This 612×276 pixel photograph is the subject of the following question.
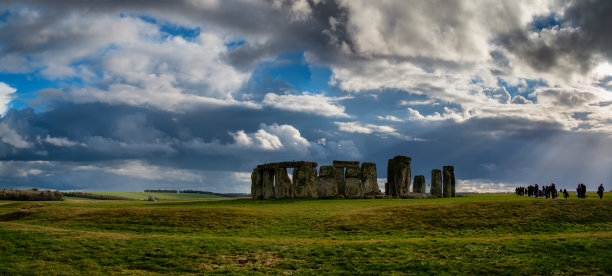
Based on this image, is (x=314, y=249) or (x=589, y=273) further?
(x=314, y=249)

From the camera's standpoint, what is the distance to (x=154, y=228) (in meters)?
25.6

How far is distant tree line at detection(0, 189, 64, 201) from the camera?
5481cm

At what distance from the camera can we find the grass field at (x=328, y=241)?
56.5 feet

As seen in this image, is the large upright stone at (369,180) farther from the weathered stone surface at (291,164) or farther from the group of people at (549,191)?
the group of people at (549,191)

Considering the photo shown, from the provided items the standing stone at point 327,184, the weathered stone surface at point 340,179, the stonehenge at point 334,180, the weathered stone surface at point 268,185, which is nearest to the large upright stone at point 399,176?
the stonehenge at point 334,180

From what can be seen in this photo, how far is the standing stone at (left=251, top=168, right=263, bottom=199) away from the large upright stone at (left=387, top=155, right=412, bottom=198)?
13.4 metres

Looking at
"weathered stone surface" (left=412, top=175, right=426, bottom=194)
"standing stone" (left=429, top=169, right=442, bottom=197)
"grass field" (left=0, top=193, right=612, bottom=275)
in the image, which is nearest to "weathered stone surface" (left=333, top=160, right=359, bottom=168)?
"weathered stone surface" (left=412, top=175, right=426, bottom=194)

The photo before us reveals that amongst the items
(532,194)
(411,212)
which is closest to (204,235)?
(411,212)

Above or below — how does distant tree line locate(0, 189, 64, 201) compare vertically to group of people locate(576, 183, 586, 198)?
below

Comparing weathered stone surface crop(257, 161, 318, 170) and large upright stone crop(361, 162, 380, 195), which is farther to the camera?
large upright stone crop(361, 162, 380, 195)

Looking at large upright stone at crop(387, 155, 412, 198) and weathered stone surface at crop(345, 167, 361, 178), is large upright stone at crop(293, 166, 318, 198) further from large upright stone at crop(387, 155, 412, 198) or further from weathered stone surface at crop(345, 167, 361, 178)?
large upright stone at crop(387, 155, 412, 198)

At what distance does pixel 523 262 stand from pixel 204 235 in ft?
49.2

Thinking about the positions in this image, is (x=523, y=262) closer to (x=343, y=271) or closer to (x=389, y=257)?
(x=389, y=257)

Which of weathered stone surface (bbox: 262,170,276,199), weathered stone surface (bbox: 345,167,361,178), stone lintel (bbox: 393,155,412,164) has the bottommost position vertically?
weathered stone surface (bbox: 262,170,276,199)
